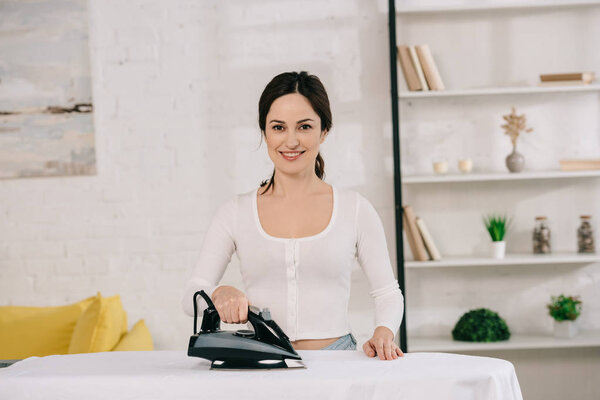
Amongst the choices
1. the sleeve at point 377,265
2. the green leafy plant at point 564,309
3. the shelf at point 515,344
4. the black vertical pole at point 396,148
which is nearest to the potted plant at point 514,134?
the black vertical pole at point 396,148

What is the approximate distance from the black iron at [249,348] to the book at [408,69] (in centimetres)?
186

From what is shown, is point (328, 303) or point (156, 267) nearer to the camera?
point (328, 303)

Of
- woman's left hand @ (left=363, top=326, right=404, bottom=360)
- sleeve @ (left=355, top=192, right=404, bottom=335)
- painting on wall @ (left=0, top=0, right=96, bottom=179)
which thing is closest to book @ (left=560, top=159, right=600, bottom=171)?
sleeve @ (left=355, top=192, right=404, bottom=335)

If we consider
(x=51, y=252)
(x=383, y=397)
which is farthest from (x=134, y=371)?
(x=51, y=252)

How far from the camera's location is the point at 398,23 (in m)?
3.08

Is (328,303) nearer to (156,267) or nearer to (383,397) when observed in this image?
(383,397)

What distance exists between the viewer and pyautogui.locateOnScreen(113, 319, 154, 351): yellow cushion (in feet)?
8.80

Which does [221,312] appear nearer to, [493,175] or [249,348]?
[249,348]

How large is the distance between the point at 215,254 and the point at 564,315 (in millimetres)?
1940

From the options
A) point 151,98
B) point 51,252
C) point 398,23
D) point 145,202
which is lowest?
point 51,252

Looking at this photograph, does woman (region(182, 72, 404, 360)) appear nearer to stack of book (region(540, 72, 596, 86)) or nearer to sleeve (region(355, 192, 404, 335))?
sleeve (region(355, 192, 404, 335))

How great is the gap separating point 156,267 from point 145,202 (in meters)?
0.32

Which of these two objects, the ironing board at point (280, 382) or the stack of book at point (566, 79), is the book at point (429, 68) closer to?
the stack of book at point (566, 79)

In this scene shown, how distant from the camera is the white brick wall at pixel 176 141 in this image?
10.1 ft
